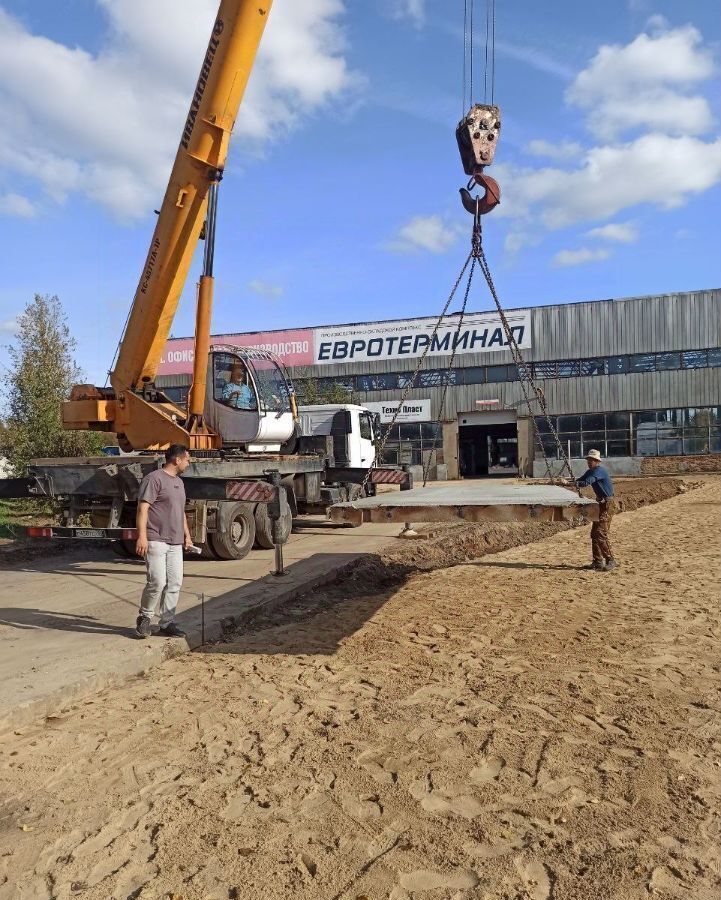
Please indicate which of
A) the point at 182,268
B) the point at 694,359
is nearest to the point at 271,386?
the point at 182,268

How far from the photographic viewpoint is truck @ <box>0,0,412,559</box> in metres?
9.56

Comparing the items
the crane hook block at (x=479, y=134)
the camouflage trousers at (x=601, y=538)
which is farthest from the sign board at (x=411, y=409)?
the crane hook block at (x=479, y=134)

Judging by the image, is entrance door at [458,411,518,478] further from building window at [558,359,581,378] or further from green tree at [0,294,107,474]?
green tree at [0,294,107,474]

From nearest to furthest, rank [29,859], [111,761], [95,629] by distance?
[29,859]
[111,761]
[95,629]

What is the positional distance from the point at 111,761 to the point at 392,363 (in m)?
34.1

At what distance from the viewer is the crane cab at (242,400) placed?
11.7 meters

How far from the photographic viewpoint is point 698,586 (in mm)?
7961

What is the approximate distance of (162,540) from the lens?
632 centimetres

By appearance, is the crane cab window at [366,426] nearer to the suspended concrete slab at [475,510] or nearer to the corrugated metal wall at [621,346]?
the suspended concrete slab at [475,510]

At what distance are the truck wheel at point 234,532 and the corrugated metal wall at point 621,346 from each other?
85.5 feet

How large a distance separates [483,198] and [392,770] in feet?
22.9

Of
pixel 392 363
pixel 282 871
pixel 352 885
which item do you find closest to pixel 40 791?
pixel 282 871

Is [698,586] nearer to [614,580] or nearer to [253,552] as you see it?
[614,580]

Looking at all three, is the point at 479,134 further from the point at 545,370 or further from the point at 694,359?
the point at 694,359
